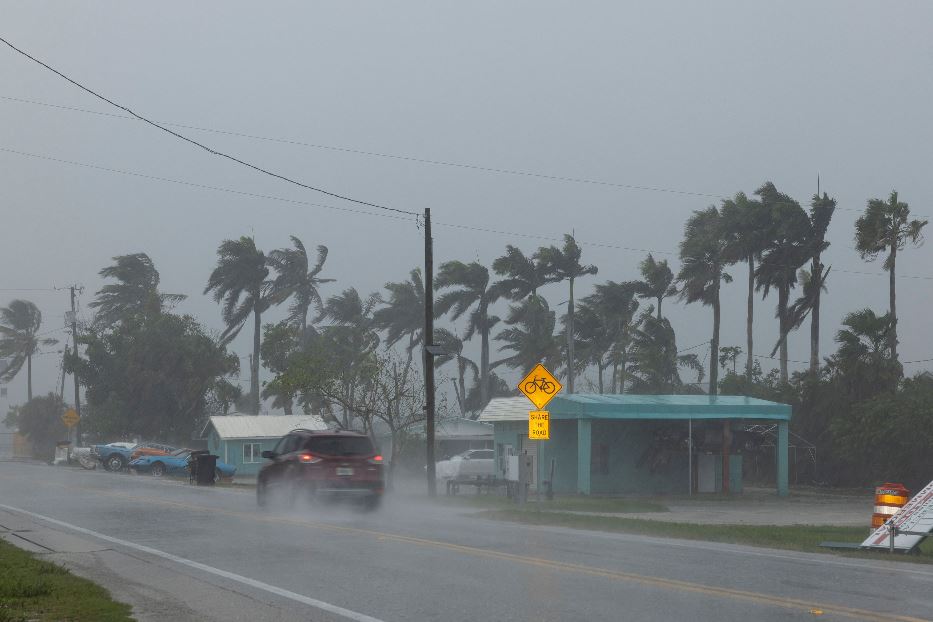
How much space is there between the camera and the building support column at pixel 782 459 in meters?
43.2

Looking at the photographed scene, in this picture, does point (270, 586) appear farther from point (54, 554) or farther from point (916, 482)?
point (916, 482)

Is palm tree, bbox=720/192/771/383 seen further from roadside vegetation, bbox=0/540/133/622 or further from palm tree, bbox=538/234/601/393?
roadside vegetation, bbox=0/540/133/622

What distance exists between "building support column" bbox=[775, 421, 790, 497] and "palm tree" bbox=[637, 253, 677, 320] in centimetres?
3975

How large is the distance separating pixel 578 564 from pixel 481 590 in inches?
111

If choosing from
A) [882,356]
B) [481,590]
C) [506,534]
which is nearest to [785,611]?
[481,590]

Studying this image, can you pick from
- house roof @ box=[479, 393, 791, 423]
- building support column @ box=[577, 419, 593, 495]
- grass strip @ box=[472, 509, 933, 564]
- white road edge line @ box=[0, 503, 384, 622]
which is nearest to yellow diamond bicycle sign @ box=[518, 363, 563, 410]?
grass strip @ box=[472, 509, 933, 564]

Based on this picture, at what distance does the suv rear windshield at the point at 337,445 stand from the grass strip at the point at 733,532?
3.08m

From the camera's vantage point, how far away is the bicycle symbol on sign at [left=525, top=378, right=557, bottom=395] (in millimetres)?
24875

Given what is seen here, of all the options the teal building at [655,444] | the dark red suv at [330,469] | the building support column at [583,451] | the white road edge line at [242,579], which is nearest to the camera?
the white road edge line at [242,579]

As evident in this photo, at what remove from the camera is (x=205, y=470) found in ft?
149

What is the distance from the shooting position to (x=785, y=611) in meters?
10.7

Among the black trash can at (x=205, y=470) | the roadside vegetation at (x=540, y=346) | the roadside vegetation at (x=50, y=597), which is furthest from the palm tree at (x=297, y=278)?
the roadside vegetation at (x=50, y=597)

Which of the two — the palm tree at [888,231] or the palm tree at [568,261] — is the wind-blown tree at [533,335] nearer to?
the palm tree at [568,261]

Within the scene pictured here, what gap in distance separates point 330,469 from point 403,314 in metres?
69.9
